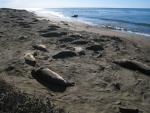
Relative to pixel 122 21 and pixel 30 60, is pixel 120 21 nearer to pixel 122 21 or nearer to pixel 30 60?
pixel 122 21

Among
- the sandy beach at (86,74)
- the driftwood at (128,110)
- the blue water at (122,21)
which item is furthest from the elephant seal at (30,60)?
the blue water at (122,21)

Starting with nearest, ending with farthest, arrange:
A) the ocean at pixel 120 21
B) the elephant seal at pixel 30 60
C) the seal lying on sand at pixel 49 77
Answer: the seal lying on sand at pixel 49 77
the elephant seal at pixel 30 60
the ocean at pixel 120 21

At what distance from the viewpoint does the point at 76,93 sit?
6.62m

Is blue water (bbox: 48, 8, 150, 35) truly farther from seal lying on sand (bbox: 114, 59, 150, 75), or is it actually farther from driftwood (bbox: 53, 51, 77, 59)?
seal lying on sand (bbox: 114, 59, 150, 75)

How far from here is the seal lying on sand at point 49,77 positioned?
7.09 metres

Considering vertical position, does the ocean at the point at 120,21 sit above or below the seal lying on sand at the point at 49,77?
below

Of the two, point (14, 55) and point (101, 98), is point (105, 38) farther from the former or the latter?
point (101, 98)

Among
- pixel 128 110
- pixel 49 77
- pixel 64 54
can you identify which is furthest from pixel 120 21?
pixel 128 110

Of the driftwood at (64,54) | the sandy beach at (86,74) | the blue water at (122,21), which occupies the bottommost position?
the blue water at (122,21)

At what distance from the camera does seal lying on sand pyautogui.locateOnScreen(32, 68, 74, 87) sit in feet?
23.3

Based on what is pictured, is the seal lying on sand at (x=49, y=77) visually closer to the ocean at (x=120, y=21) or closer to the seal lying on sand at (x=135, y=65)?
the seal lying on sand at (x=135, y=65)

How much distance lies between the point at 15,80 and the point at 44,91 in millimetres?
1103

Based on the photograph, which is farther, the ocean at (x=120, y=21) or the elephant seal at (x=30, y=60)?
the ocean at (x=120, y=21)

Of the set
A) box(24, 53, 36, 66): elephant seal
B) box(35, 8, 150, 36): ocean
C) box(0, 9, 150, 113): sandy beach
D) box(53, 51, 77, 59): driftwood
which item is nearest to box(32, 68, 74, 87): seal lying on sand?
box(0, 9, 150, 113): sandy beach
